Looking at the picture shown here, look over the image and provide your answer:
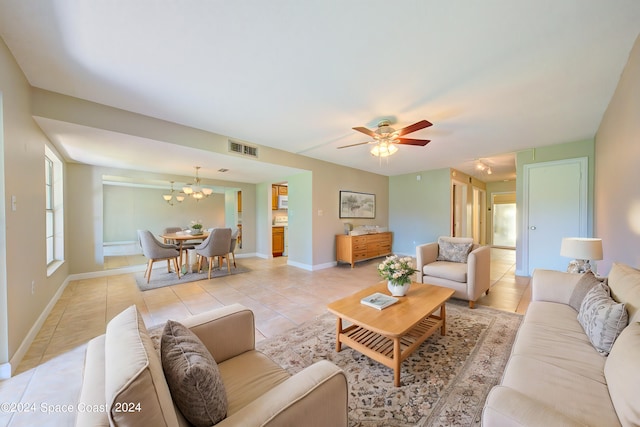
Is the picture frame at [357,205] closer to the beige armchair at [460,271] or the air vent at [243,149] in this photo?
the air vent at [243,149]

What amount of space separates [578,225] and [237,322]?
17.8 feet

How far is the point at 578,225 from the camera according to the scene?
396 centimetres

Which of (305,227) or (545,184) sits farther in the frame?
(305,227)

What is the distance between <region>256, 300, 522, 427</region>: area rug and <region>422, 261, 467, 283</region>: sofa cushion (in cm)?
52

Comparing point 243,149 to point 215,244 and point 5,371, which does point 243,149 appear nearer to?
point 215,244

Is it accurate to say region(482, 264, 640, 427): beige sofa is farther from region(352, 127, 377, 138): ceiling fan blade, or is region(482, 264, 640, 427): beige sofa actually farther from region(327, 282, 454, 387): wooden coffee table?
region(352, 127, 377, 138): ceiling fan blade

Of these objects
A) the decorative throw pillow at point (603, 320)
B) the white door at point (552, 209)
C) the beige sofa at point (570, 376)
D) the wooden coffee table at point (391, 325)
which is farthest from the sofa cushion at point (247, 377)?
the white door at point (552, 209)

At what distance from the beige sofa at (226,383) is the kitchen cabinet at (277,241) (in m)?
5.48

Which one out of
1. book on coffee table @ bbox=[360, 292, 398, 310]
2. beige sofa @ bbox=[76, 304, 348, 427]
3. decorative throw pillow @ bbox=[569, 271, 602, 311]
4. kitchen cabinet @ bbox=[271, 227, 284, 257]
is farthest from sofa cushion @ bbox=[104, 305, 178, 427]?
kitchen cabinet @ bbox=[271, 227, 284, 257]

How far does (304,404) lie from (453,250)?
3340mm

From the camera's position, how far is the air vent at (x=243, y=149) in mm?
3758

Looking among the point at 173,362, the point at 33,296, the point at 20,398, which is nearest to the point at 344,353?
the point at 173,362

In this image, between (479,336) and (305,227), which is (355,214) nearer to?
(305,227)

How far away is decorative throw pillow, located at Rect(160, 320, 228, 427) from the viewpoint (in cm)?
77
